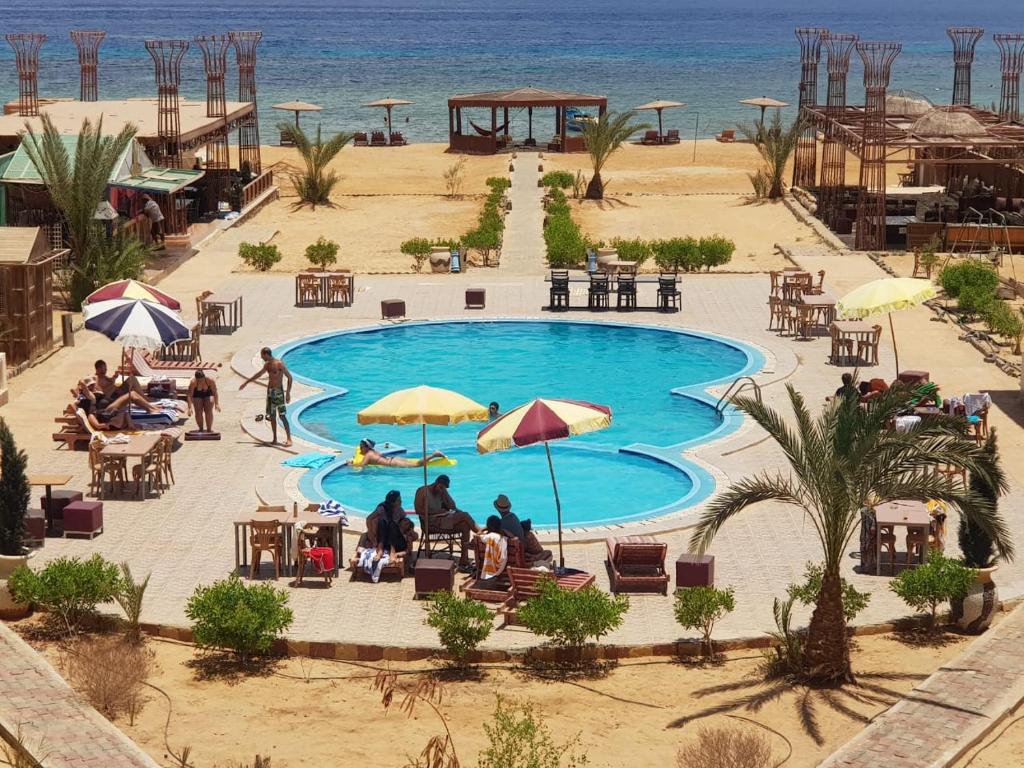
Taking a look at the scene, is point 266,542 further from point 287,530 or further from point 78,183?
point 78,183

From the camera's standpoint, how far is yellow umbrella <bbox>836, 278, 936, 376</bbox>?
20.8 metres

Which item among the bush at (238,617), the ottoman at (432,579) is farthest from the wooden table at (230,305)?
the bush at (238,617)

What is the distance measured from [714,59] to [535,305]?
12066 cm

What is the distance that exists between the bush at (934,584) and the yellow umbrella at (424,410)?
464 cm

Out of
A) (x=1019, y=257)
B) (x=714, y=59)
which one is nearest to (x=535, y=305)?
(x=1019, y=257)

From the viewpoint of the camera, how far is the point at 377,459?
783 inches

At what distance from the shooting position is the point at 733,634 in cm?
1401

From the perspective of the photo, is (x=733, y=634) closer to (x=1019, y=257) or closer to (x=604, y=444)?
(x=604, y=444)

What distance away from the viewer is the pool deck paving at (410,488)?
1467 cm

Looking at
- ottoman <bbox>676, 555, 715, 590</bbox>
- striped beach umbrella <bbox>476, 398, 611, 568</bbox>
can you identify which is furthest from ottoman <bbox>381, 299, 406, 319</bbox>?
ottoman <bbox>676, 555, 715, 590</bbox>

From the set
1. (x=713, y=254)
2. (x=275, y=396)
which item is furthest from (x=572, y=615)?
(x=713, y=254)

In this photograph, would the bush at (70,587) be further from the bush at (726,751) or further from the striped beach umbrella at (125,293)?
the striped beach umbrella at (125,293)

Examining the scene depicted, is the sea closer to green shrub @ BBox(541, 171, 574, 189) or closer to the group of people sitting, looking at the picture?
green shrub @ BBox(541, 171, 574, 189)

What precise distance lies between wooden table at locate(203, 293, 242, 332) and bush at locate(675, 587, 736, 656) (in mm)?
14959
